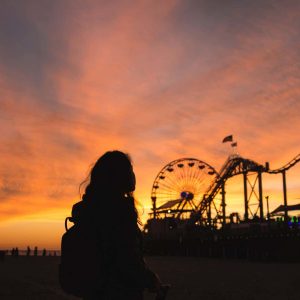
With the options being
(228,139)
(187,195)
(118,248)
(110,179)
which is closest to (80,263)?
(118,248)

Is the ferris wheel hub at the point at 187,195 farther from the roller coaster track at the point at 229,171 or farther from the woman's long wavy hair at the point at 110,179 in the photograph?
the woman's long wavy hair at the point at 110,179

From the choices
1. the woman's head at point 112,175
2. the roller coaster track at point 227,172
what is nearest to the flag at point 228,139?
the roller coaster track at point 227,172

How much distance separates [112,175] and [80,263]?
0.61 meters

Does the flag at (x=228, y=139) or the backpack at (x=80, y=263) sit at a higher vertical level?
the flag at (x=228, y=139)

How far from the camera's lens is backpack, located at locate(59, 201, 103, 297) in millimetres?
2576

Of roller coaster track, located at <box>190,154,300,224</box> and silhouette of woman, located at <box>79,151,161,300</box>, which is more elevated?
roller coaster track, located at <box>190,154,300,224</box>

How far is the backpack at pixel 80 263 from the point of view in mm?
2576

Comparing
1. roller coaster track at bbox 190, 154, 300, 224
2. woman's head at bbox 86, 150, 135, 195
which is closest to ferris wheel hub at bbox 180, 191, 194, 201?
roller coaster track at bbox 190, 154, 300, 224

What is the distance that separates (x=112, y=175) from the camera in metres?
3.00

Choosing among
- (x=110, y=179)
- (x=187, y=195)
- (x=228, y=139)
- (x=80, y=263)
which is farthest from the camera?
(x=187, y=195)

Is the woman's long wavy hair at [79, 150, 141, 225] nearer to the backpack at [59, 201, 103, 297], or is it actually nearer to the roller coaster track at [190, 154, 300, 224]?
the backpack at [59, 201, 103, 297]

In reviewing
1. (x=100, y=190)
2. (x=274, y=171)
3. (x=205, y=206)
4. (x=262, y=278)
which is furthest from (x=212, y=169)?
(x=100, y=190)

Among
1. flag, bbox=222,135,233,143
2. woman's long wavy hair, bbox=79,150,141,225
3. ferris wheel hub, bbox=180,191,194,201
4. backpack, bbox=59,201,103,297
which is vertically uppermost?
flag, bbox=222,135,233,143

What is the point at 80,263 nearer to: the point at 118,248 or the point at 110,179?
the point at 118,248
